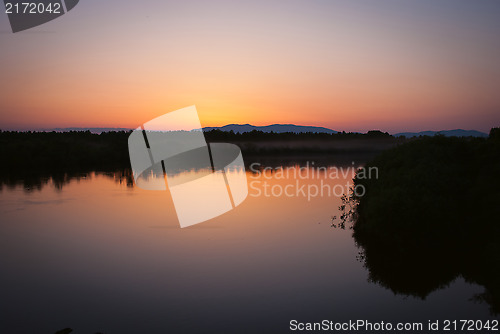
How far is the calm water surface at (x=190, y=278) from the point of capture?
867 centimetres

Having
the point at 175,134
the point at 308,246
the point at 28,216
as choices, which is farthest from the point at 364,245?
the point at 175,134

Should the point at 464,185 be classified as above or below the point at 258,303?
above

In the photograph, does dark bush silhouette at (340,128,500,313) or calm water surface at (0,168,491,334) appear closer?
calm water surface at (0,168,491,334)

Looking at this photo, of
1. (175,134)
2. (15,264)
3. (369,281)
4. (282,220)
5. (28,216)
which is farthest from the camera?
(175,134)

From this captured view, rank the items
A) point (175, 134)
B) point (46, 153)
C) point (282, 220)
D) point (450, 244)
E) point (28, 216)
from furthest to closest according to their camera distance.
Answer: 1. point (175, 134)
2. point (46, 153)
3. point (28, 216)
4. point (282, 220)
5. point (450, 244)

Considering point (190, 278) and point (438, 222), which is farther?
point (438, 222)

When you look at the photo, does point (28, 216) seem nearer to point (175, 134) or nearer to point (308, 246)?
point (308, 246)

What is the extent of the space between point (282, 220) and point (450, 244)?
325 inches

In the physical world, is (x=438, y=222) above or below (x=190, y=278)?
above

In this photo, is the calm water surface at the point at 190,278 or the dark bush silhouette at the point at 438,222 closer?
the calm water surface at the point at 190,278

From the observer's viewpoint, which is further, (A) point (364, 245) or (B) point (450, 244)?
(A) point (364, 245)

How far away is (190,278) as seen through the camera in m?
11.1

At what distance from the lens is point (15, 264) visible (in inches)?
491

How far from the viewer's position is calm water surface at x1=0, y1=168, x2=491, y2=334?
8.67m
